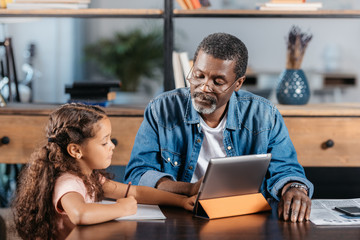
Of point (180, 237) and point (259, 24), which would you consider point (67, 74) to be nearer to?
point (259, 24)

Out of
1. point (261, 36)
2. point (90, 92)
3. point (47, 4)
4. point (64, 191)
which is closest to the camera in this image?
point (64, 191)

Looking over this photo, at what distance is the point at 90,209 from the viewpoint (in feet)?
3.80

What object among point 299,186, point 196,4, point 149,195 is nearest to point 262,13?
point 196,4

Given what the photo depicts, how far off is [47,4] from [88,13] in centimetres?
22

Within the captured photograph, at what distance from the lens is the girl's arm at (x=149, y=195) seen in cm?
133

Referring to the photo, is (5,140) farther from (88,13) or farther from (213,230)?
(213,230)

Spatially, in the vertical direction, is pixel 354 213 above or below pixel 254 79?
above

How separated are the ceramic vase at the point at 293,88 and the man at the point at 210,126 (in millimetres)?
766

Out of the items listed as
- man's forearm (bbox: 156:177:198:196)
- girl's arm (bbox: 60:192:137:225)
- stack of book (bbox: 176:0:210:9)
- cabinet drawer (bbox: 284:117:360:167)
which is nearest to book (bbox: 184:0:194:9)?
stack of book (bbox: 176:0:210:9)

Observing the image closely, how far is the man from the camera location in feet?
5.41

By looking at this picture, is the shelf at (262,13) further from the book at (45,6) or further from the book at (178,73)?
the book at (45,6)

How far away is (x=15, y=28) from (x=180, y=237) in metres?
4.77

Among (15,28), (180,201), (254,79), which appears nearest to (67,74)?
(15,28)

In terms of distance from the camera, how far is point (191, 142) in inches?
68.2
